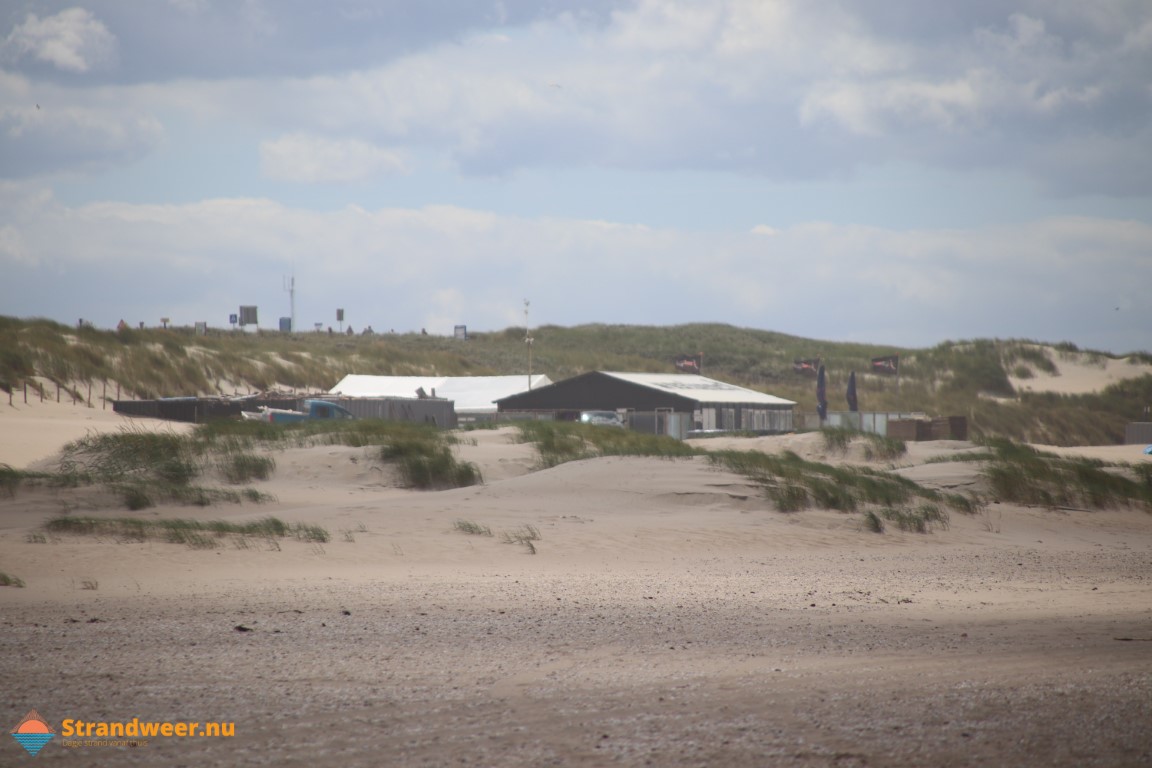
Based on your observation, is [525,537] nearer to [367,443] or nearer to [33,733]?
[367,443]

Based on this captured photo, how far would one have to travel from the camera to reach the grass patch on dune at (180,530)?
1311 centimetres

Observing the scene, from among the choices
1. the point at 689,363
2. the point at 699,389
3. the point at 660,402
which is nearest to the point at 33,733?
the point at 660,402

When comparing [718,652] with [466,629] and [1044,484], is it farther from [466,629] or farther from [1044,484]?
[1044,484]

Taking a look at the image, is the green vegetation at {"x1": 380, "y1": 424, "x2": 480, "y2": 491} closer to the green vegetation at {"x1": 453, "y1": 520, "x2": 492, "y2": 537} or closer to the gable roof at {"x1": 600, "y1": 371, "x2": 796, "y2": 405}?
the green vegetation at {"x1": 453, "y1": 520, "x2": 492, "y2": 537}

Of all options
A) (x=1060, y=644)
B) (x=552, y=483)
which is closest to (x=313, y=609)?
(x=1060, y=644)

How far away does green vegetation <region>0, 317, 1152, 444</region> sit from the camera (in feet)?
156

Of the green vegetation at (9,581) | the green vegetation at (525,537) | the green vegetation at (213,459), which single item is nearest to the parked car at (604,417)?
the green vegetation at (213,459)

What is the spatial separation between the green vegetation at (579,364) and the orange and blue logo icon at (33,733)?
38.9 metres

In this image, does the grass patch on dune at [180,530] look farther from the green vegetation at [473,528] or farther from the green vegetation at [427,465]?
the green vegetation at [427,465]

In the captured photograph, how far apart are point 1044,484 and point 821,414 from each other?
83.5 feet

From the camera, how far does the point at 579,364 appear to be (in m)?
90.1

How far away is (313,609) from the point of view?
30.6 feet

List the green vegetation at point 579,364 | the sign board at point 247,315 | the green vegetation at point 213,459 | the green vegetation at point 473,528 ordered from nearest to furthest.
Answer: the green vegetation at point 473,528 < the green vegetation at point 213,459 < the green vegetation at point 579,364 < the sign board at point 247,315

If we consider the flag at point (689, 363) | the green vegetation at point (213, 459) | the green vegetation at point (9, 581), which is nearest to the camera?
the green vegetation at point (9, 581)
